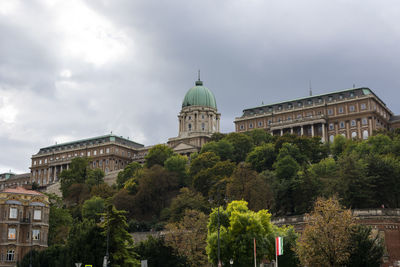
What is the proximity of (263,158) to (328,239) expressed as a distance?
76.5 m

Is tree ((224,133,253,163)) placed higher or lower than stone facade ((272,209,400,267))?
higher

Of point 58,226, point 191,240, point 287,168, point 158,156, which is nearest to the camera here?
point 191,240

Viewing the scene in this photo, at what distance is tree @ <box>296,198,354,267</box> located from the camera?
56.5 meters

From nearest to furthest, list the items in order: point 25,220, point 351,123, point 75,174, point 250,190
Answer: point 25,220, point 250,190, point 351,123, point 75,174

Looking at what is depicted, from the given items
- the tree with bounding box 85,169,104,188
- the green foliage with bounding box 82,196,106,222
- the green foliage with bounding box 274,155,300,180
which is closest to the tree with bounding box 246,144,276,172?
the green foliage with bounding box 274,155,300,180

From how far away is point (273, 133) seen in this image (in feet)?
571

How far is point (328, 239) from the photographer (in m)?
56.8

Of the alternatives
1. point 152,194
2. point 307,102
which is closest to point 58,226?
point 152,194

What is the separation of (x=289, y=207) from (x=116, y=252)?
4067 cm

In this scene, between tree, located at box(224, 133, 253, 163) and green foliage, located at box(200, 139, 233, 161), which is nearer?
green foliage, located at box(200, 139, 233, 161)

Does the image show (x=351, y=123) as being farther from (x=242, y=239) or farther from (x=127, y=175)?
(x=242, y=239)

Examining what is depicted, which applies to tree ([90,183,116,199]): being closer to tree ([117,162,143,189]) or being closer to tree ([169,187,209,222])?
tree ([117,162,143,189])

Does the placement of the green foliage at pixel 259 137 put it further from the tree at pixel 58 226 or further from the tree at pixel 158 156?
the tree at pixel 58 226

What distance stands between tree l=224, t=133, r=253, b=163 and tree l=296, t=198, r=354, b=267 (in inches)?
3649
